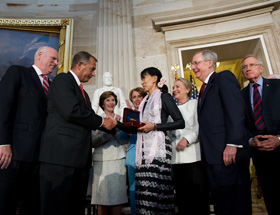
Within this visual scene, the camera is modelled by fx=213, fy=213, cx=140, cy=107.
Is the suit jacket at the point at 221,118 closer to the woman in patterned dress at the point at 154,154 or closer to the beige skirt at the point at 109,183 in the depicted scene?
the woman in patterned dress at the point at 154,154

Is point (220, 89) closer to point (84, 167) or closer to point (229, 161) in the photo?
point (229, 161)

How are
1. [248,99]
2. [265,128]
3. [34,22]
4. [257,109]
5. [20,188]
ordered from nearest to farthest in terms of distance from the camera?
[20,188], [265,128], [257,109], [248,99], [34,22]

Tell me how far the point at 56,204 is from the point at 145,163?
2.72 feet

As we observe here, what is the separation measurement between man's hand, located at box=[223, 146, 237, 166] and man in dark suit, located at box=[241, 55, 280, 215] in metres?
0.66

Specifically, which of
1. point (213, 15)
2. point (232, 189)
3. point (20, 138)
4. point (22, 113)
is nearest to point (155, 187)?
point (232, 189)

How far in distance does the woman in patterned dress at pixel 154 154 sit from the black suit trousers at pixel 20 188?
956 mm

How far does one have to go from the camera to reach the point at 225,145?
190 centimetres

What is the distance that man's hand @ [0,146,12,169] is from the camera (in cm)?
179

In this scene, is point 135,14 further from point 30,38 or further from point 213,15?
point 30,38

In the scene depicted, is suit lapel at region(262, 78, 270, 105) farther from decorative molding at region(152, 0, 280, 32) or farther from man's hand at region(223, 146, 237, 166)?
decorative molding at region(152, 0, 280, 32)

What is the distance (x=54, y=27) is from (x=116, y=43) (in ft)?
6.77

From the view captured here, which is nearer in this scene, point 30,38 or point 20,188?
point 20,188

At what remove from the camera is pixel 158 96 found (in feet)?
7.45

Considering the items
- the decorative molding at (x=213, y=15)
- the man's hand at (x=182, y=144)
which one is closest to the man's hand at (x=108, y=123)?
the man's hand at (x=182, y=144)
